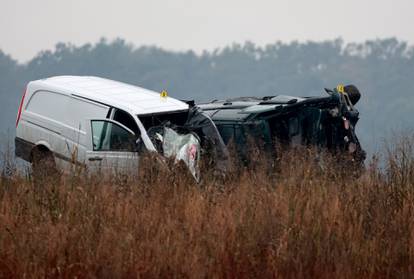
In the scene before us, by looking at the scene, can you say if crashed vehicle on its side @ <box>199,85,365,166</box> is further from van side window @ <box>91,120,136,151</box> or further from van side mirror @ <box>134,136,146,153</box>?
van side window @ <box>91,120,136,151</box>

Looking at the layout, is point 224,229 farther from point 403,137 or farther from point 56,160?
point 56,160

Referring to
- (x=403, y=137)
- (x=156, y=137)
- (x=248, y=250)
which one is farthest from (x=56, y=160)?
(x=248, y=250)

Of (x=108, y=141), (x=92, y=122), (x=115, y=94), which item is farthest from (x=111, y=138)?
(x=115, y=94)

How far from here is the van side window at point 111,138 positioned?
17.0m

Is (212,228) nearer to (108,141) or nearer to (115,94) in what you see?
(108,141)

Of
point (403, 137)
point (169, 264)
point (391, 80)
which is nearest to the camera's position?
point (169, 264)

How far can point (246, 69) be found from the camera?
17675cm

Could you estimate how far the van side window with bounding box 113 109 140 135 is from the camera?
677 inches

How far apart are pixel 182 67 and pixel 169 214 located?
161082mm

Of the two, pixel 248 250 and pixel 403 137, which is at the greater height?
pixel 403 137

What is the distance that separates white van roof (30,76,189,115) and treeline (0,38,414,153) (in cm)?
13585

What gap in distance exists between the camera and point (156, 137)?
55.9ft

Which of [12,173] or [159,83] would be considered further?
[159,83]

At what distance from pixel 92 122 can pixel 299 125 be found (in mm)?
3407
